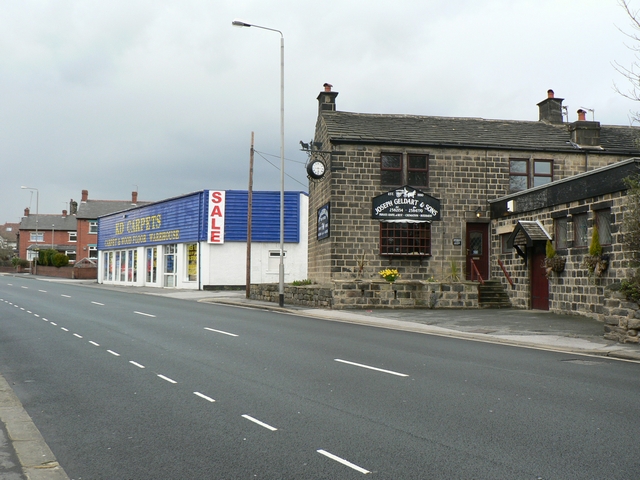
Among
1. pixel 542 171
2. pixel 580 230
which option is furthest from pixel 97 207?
Result: pixel 580 230

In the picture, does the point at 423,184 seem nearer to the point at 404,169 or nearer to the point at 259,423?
the point at 404,169

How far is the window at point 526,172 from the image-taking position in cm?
2631

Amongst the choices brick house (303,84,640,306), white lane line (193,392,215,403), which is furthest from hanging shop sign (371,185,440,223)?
white lane line (193,392,215,403)

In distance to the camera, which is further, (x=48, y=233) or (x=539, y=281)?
(x=48, y=233)

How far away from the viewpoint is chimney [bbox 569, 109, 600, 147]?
26.8m

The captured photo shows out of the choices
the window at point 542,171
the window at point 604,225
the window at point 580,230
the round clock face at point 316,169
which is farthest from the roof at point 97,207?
the window at point 604,225

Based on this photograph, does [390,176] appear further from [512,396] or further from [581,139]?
[512,396]

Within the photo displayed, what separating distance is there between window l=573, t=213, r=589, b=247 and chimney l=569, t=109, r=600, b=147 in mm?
8278

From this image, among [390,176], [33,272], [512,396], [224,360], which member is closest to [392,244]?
[390,176]

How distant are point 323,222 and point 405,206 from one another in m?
3.58

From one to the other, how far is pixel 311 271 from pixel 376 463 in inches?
939

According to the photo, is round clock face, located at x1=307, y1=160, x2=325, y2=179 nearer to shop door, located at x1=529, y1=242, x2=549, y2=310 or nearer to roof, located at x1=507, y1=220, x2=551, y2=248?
roof, located at x1=507, y1=220, x2=551, y2=248

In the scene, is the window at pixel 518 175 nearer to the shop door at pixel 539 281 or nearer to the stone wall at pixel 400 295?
the shop door at pixel 539 281

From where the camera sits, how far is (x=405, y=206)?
2559 centimetres
